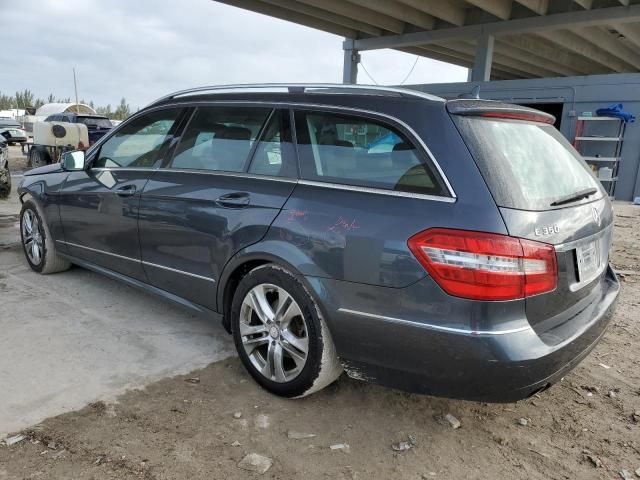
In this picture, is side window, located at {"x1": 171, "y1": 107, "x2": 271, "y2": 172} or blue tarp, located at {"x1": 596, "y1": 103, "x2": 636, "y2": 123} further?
blue tarp, located at {"x1": 596, "y1": 103, "x2": 636, "y2": 123}

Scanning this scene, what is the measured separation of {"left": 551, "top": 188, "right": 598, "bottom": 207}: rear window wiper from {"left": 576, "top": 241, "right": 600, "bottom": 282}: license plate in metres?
0.23

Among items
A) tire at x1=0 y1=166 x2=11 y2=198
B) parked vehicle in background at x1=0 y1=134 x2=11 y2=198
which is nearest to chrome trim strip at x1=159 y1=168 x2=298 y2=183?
parked vehicle in background at x1=0 y1=134 x2=11 y2=198

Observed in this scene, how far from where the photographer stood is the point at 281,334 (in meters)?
2.78

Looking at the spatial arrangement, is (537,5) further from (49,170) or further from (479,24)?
(49,170)

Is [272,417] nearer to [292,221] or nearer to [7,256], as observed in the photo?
[292,221]

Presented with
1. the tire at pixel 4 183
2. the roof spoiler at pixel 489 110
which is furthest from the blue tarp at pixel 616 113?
the tire at pixel 4 183

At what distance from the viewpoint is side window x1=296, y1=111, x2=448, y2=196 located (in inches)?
92.7

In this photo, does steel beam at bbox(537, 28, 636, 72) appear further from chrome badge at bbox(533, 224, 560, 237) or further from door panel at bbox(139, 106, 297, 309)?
chrome badge at bbox(533, 224, 560, 237)

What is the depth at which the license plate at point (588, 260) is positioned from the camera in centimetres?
246

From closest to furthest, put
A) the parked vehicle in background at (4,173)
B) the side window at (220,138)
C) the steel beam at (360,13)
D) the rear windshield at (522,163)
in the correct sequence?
the rear windshield at (522,163) < the side window at (220,138) < the parked vehicle in background at (4,173) < the steel beam at (360,13)

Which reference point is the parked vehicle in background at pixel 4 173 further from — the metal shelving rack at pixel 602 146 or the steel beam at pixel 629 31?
the steel beam at pixel 629 31

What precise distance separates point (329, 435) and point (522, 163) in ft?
5.42

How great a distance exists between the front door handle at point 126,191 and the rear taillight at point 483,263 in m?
2.32

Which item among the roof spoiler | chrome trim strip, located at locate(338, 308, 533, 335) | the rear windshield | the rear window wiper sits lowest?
chrome trim strip, located at locate(338, 308, 533, 335)
